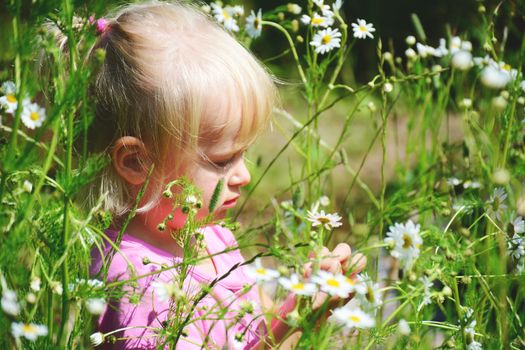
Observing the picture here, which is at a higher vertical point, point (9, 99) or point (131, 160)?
point (9, 99)

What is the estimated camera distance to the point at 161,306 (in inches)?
45.4

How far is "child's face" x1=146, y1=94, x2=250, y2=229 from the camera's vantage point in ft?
3.92

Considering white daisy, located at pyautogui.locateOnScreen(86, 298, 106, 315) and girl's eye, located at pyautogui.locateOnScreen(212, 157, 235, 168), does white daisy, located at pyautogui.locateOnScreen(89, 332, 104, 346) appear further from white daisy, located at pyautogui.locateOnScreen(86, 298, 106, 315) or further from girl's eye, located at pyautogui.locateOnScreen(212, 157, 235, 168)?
girl's eye, located at pyautogui.locateOnScreen(212, 157, 235, 168)

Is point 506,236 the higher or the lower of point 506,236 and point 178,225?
the higher

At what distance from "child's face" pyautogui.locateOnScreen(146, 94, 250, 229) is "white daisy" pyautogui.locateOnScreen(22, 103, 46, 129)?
0.32m

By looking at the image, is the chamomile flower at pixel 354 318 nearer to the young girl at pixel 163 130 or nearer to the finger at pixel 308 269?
the finger at pixel 308 269

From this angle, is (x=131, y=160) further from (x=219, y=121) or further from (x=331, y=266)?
(x=331, y=266)

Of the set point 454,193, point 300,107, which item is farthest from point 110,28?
point 300,107

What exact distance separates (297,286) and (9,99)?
1.35 feet

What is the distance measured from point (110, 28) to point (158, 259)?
1.20 ft

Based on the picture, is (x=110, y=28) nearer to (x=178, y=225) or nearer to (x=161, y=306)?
(x=178, y=225)

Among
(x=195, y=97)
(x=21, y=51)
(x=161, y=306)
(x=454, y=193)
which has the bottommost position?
(x=161, y=306)

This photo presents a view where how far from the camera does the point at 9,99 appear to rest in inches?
36.7

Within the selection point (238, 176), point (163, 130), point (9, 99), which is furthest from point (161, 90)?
point (9, 99)
